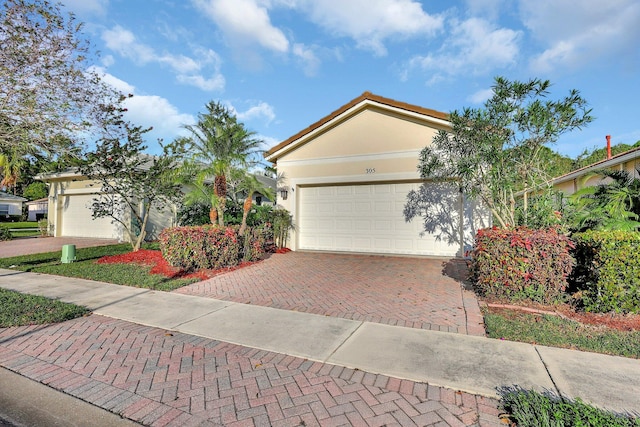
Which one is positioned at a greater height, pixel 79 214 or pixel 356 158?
pixel 356 158

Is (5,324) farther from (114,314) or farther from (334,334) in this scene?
(334,334)

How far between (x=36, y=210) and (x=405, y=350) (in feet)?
172

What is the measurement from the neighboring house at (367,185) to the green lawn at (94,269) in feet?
17.4

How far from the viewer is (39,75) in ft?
25.7

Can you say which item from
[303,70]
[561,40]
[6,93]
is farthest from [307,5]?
[6,93]

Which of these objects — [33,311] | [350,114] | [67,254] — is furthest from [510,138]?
[67,254]

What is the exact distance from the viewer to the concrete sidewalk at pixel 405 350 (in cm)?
286

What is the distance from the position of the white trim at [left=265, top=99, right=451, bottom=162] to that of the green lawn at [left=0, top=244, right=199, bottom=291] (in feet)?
20.9

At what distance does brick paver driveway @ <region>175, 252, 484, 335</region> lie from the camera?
15.7 ft

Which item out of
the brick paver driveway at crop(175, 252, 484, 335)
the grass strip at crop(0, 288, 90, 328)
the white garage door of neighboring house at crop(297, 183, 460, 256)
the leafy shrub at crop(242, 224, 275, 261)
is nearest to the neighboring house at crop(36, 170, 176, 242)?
the leafy shrub at crop(242, 224, 275, 261)

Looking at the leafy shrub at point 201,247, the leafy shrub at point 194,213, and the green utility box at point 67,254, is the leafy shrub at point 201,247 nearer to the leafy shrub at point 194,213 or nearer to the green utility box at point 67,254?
the green utility box at point 67,254

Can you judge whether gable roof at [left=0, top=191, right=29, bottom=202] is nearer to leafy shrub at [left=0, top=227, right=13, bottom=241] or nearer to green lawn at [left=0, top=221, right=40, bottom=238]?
green lawn at [left=0, top=221, right=40, bottom=238]

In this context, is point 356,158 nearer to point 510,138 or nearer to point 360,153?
point 360,153

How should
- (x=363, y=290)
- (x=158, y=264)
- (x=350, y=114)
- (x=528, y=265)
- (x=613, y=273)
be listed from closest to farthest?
(x=613, y=273) → (x=528, y=265) → (x=363, y=290) → (x=158, y=264) → (x=350, y=114)
